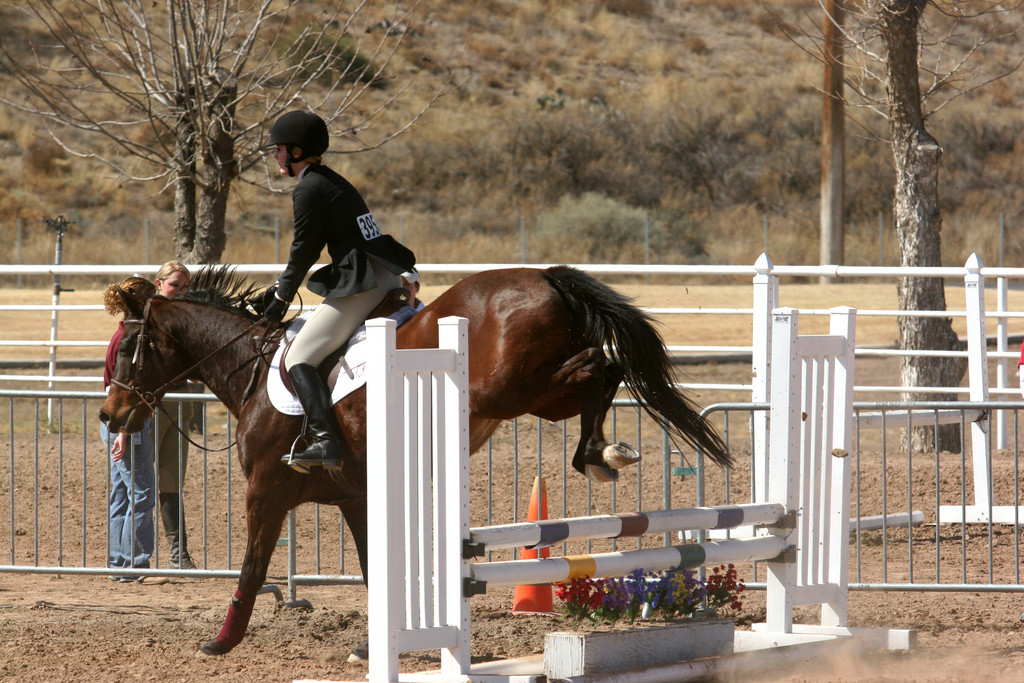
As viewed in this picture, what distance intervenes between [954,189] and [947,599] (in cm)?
3352

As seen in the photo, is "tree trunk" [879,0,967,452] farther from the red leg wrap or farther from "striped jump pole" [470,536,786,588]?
the red leg wrap

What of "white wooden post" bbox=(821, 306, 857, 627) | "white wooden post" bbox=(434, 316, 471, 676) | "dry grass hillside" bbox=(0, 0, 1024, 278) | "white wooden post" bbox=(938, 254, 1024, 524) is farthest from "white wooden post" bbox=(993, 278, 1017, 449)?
"dry grass hillside" bbox=(0, 0, 1024, 278)

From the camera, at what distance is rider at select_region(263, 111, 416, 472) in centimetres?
530

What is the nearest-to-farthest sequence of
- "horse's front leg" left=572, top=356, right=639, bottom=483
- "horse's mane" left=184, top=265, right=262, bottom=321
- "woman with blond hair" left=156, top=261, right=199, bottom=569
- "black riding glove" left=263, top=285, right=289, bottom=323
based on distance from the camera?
"horse's front leg" left=572, top=356, right=639, bottom=483 → "black riding glove" left=263, top=285, right=289, bottom=323 → "horse's mane" left=184, top=265, right=262, bottom=321 → "woman with blond hair" left=156, top=261, right=199, bottom=569

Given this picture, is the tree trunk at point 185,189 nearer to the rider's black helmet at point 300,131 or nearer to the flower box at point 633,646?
the rider's black helmet at point 300,131

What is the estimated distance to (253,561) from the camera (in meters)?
5.49


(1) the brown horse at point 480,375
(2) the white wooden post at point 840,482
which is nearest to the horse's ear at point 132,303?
(1) the brown horse at point 480,375

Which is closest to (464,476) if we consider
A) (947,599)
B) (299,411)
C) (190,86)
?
(299,411)

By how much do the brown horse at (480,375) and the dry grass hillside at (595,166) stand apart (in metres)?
23.4

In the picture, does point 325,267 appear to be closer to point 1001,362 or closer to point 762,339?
point 762,339

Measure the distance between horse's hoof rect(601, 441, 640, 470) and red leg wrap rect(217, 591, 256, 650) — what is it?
1.82 meters

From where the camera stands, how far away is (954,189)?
37.9m

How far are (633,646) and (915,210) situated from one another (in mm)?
7424

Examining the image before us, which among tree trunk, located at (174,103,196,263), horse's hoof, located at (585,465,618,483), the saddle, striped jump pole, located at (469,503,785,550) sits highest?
tree trunk, located at (174,103,196,263)
